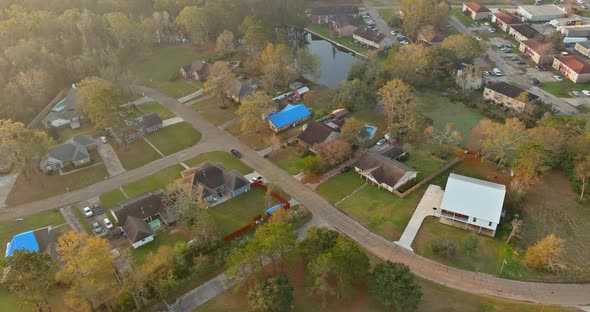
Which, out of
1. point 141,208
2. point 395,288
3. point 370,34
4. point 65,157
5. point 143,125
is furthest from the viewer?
point 370,34

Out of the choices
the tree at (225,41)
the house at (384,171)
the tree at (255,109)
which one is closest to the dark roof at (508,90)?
the house at (384,171)

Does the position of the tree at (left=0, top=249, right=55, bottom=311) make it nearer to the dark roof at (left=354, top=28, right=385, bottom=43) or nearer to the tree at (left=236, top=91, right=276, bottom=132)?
the tree at (left=236, top=91, right=276, bottom=132)

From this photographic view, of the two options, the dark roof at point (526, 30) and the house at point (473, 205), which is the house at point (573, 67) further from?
the house at point (473, 205)

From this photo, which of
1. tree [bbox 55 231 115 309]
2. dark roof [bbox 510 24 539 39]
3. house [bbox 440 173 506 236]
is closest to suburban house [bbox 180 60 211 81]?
tree [bbox 55 231 115 309]

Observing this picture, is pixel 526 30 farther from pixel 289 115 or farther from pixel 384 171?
pixel 384 171

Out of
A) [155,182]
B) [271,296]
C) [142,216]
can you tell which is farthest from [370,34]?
[271,296]
